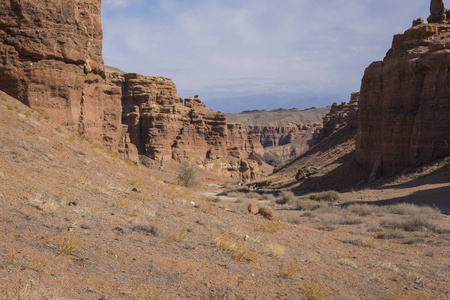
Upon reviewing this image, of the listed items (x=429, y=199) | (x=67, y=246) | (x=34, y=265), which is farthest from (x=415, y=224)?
(x=34, y=265)

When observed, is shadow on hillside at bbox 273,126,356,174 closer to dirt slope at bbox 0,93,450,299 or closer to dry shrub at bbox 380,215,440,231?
dry shrub at bbox 380,215,440,231

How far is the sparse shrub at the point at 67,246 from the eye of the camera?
486cm

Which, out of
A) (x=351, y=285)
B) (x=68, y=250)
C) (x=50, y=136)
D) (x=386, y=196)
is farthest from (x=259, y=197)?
(x=68, y=250)

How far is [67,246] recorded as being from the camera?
496 cm

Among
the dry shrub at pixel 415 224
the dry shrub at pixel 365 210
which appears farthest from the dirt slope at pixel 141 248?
the dry shrub at pixel 365 210

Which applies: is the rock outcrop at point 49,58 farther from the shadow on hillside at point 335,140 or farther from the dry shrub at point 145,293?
the shadow on hillside at point 335,140

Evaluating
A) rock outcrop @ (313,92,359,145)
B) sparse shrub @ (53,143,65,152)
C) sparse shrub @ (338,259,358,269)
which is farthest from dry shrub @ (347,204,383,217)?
rock outcrop @ (313,92,359,145)

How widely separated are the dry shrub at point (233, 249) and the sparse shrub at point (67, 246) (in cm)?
294

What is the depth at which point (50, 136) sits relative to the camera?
1170 cm

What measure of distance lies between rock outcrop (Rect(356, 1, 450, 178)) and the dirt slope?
16320 mm

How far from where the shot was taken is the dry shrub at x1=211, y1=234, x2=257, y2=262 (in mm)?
6891

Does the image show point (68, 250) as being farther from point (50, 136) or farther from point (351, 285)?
point (50, 136)

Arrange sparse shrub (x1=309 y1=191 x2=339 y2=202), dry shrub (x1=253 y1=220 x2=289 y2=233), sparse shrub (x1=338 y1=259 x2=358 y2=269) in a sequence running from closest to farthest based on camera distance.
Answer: sparse shrub (x1=338 y1=259 x2=358 y2=269) < dry shrub (x1=253 y1=220 x2=289 y2=233) < sparse shrub (x1=309 y1=191 x2=339 y2=202)

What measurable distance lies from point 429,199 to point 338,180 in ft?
46.4
